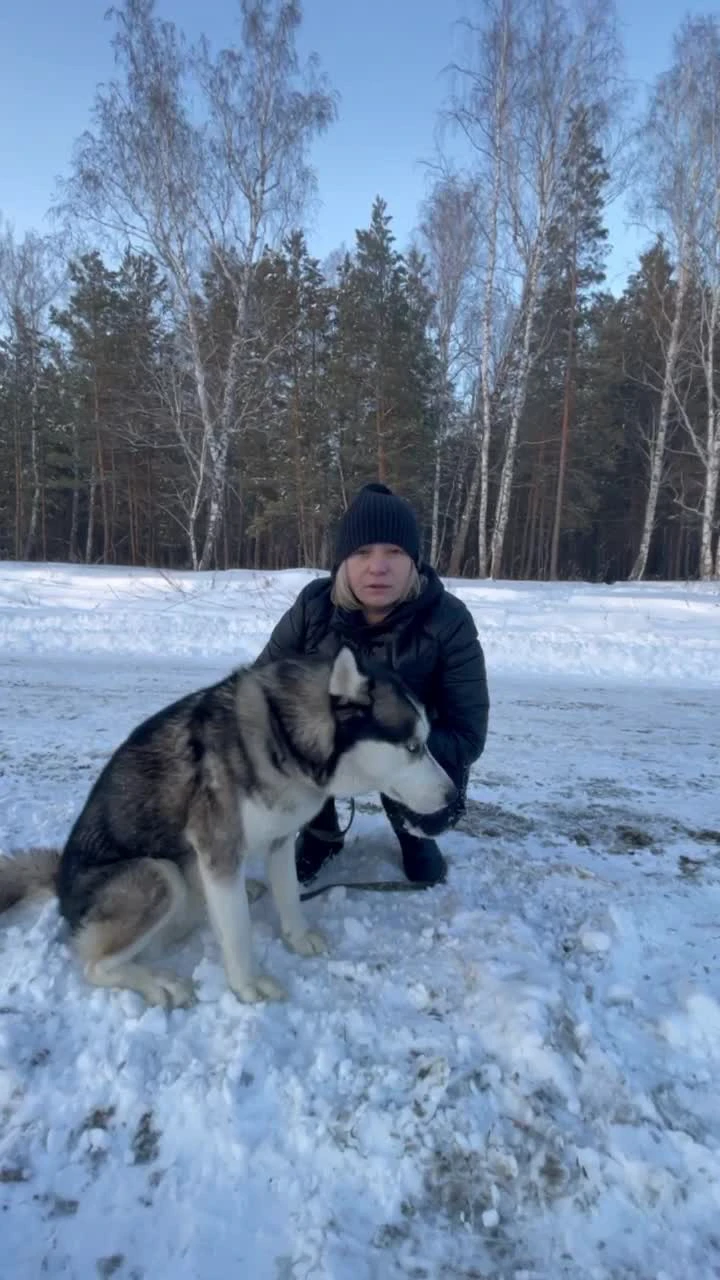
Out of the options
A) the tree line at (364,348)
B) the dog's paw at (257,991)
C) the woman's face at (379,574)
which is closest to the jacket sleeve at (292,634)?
the woman's face at (379,574)

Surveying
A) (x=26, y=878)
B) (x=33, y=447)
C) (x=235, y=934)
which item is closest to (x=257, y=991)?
(x=235, y=934)

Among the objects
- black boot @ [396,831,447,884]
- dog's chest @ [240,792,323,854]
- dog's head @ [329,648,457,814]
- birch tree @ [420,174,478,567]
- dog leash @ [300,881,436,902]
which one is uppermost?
birch tree @ [420,174,478,567]

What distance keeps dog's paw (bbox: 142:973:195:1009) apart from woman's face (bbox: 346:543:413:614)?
178 centimetres

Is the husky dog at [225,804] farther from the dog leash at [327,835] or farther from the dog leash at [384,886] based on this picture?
the dog leash at [327,835]

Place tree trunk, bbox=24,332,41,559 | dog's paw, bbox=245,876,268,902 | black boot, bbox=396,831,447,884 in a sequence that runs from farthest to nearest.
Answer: tree trunk, bbox=24,332,41,559, black boot, bbox=396,831,447,884, dog's paw, bbox=245,876,268,902

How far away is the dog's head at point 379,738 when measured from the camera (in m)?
2.48

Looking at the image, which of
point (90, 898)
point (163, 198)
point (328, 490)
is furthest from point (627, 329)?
point (90, 898)

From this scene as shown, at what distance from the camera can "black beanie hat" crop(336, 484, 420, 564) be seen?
3.15 metres

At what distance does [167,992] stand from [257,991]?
11.7 inches

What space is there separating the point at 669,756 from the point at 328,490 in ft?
65.4

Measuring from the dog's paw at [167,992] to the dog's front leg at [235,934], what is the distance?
0.15 metres

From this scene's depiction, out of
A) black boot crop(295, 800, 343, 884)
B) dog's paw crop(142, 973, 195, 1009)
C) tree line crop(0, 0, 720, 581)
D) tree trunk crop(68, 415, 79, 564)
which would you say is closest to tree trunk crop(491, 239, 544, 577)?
tree line crop(0, 0, 720, 581)

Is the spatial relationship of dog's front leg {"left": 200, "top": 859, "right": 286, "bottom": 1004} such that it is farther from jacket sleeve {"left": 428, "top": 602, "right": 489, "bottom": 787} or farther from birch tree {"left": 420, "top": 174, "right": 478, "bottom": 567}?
birch tree {"left": 420, "top": 174, "right": 478, "bottom": 567}

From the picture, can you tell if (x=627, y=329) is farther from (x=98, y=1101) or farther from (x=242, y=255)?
(x=98, y=1101)
